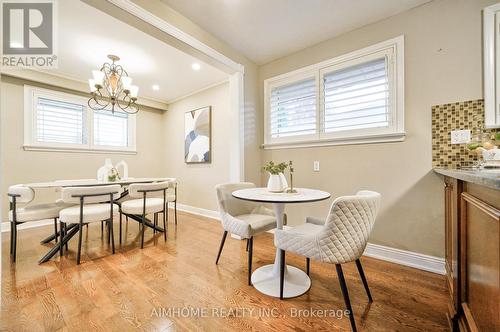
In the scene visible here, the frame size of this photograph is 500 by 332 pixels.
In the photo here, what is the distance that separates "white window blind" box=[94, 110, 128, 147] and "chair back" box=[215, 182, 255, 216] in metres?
3.16

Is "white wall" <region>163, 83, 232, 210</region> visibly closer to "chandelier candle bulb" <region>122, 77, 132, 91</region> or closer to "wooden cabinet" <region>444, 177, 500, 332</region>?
"chandelier candle bulb" <region>122, 77, 132, 91</region>

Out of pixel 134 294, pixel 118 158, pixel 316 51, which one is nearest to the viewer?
pixel 134 294

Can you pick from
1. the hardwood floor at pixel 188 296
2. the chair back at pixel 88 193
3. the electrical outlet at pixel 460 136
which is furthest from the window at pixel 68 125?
the electrical outlet at pixel 460 136

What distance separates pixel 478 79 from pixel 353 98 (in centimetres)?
97

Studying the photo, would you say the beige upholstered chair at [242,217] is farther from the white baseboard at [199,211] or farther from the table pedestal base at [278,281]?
the white baseboard at [199,211]

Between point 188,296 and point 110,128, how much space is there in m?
3.91

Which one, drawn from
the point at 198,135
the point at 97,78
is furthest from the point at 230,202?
the point at 198,135

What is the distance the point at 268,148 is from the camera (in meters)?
3.07

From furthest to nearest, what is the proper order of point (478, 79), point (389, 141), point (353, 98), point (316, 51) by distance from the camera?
point (316, 51), point (353, 98), point (389, 141), point (478, 79)

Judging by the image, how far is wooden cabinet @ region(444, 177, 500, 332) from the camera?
69 centimetres

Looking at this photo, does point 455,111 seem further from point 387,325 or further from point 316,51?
point 387,325

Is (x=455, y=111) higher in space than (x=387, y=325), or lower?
higher

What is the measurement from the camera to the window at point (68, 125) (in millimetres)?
3273

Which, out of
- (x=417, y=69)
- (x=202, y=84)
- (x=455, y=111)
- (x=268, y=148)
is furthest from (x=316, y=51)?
(x=202, y=84)
